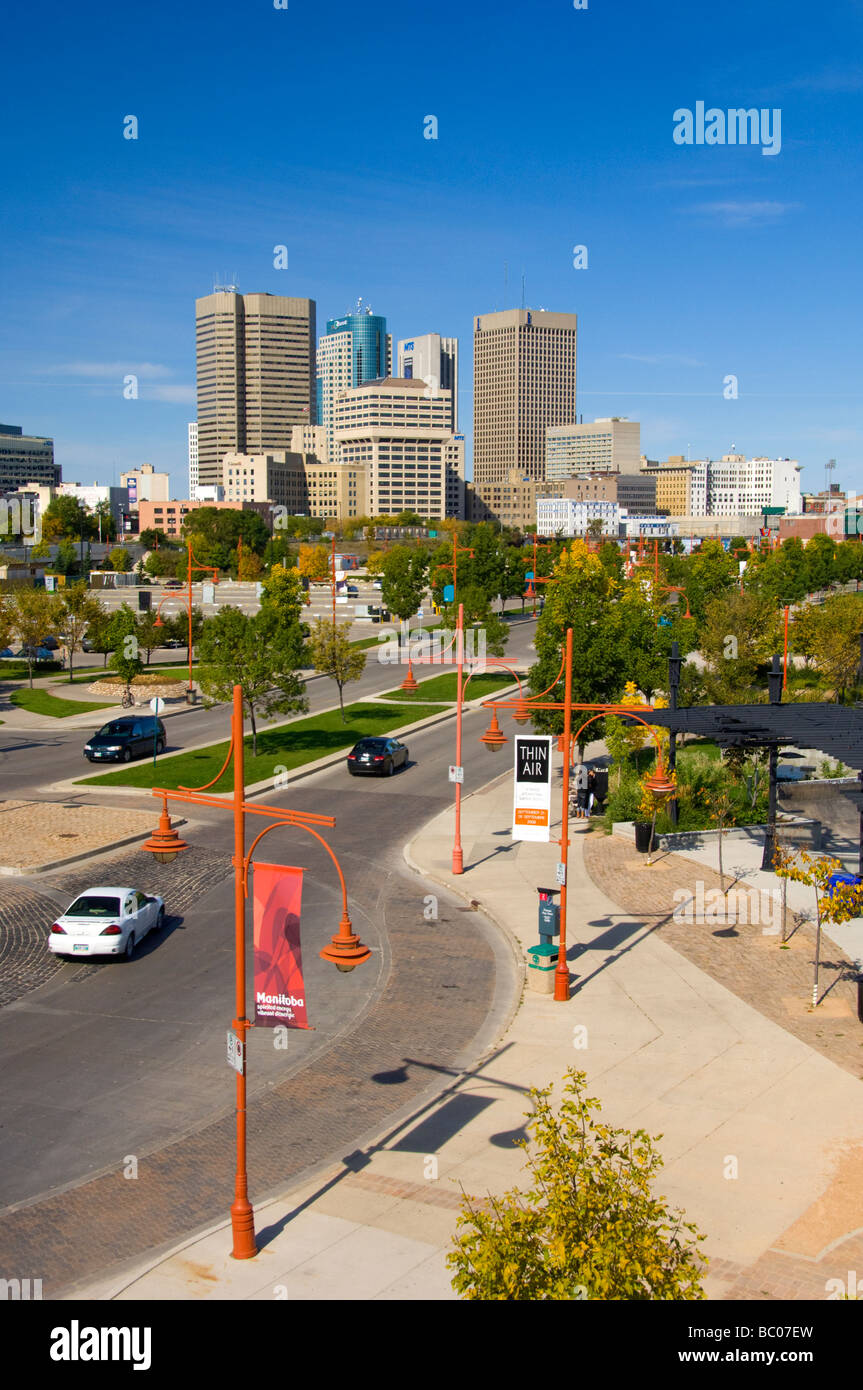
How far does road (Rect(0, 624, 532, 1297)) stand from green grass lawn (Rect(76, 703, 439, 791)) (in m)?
8.71

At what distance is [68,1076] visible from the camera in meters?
15.6

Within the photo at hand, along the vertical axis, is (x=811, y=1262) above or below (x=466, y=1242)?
below

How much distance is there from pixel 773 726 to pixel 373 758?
1490cm

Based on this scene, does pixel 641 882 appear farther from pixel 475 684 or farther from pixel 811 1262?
pixel 475 684

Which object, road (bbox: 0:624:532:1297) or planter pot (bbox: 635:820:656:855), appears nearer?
road (bbox: 0:624:532:1297)

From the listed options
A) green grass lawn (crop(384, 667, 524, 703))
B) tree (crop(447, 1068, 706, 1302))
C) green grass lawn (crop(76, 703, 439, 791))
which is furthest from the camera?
green grass lawn (crop(384, 667, 524, 703))

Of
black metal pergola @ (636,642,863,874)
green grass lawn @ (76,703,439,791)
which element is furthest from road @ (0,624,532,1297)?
green grass lawn @ (76,703,439,791)

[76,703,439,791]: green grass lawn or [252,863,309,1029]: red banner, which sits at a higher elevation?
[252,863,309,1029]: red banner

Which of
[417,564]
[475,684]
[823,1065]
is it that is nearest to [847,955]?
[823,1065]

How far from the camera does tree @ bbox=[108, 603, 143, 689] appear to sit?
1871 inches

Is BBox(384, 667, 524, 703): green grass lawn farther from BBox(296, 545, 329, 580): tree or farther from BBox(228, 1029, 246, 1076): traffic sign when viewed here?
BBox(296, 545, 329, 580): tree

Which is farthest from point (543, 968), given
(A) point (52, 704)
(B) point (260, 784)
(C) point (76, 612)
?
(C) point (76, 612)

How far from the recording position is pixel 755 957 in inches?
811
